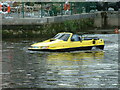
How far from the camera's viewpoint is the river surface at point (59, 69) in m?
21.2

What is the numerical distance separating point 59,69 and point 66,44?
29.4 ft

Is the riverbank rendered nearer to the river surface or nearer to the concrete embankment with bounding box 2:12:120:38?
the concrete embankment with bounding box 2:12:120:38

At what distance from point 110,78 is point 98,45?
13.9m

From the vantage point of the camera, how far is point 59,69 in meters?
26.0

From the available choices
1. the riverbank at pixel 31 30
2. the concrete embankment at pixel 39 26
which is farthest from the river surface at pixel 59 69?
the concrete embankment at pixel 39 26

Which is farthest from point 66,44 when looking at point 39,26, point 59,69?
point 39,26

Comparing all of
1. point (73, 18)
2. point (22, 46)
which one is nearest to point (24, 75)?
point (22, 46)

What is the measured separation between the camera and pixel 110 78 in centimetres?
2281

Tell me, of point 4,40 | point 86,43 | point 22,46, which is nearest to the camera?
point 86,43

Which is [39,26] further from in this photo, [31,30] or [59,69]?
[59,69]

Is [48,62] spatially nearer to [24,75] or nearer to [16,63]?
[16,63]

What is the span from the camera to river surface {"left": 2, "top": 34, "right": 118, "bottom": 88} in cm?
2123

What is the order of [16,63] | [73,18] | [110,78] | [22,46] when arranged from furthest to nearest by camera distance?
[73,18]
[22,46]
[16,63]
[110,78]

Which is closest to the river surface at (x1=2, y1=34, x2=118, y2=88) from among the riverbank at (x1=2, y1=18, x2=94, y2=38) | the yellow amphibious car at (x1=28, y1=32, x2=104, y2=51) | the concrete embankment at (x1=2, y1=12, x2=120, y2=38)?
the yellow amphibious car at (x1=28, y1=32, x2=104, y2=51)
